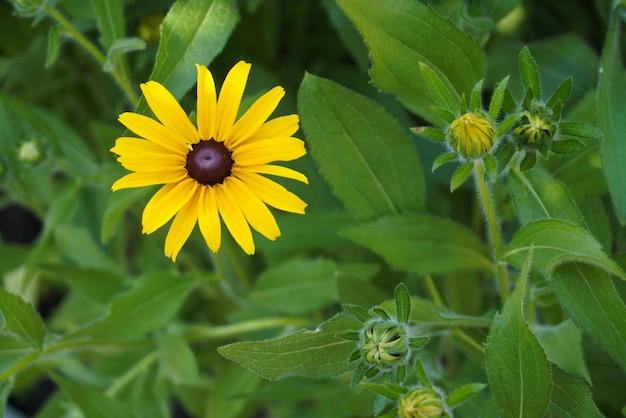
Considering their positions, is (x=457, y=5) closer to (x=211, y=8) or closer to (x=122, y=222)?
(x=211, y=8)

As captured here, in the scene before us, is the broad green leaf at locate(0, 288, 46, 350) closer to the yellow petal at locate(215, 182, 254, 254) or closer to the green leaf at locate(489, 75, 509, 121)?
the yellow petal at locate(215, 182, 254, 254)

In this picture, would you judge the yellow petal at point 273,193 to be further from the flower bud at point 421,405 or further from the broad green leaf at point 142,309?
the broad green leaf at point 142,309

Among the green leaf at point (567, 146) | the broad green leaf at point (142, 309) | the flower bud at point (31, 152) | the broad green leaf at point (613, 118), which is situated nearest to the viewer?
the green leaf at point (567, 146)

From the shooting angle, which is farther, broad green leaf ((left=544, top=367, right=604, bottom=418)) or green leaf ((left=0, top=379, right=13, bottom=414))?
green leaf ((left=0, top=379, right=13, bottom=414))

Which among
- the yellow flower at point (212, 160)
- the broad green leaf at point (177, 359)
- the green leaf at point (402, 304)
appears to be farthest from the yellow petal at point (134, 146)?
the broad green leaf at point (177, 359)

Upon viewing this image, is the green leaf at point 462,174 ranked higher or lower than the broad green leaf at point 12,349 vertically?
higher

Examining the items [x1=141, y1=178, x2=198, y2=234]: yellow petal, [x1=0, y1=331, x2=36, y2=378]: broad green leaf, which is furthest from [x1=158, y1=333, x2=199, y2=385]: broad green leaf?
[x1=141, y1=178, x2=198, y2=234]: yellow petal
